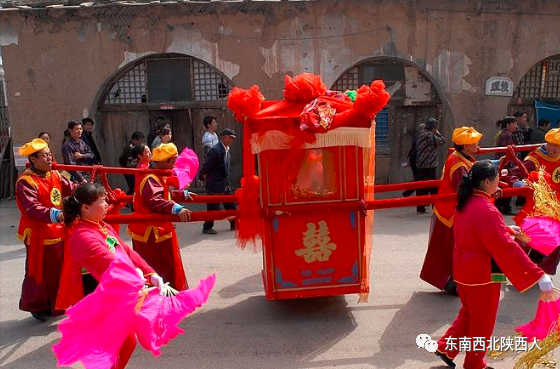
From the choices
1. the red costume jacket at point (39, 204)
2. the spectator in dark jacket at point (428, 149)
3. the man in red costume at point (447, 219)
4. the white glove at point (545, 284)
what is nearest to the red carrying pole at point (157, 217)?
the red costume jacket at point (39, 204)

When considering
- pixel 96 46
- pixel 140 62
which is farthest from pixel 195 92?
pixel 96 46

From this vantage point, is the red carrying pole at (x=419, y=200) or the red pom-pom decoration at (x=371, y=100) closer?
the red pom-pom decoration at (x=371, y=100)

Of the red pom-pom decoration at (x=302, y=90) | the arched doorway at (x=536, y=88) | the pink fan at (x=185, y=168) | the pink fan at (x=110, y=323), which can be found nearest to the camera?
the pink fan at (x=110, y=323)

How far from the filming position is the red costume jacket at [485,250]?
10.8ft

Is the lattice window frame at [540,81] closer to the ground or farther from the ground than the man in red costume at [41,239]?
farther from the ground

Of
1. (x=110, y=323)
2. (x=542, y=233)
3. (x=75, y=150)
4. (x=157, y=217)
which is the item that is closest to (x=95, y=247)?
(x=110, y=323)

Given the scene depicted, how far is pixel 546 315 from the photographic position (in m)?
3.20

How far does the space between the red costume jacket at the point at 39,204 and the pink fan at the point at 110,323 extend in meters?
2.03

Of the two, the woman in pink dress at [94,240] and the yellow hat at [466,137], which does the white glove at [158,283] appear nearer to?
the woman in pink dress at [94,240]

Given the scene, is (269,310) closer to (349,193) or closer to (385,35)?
(349,193)

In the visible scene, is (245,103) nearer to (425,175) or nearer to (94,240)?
(94,240)

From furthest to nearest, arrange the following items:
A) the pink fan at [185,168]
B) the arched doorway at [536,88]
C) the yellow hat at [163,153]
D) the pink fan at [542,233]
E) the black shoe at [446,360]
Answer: the arched doorway at [536,88] < the pink fan at [185,168] < the yellow hat at [163,153] < the black shoe at [446,360] < the pink fan at [542,233]

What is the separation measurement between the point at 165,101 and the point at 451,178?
23.3 ft

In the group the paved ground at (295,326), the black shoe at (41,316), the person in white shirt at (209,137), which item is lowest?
the paved ground at (295,326)
